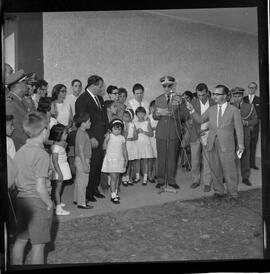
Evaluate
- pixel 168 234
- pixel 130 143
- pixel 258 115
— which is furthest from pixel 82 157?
pixel 258 115

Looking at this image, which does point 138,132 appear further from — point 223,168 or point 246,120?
point 246,120

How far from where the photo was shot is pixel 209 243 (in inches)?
158

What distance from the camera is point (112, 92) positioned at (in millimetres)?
4023

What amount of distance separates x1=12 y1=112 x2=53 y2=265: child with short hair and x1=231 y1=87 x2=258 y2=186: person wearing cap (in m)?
1.50

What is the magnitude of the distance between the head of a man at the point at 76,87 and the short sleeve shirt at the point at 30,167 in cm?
50

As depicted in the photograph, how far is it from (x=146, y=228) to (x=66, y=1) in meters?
1.83

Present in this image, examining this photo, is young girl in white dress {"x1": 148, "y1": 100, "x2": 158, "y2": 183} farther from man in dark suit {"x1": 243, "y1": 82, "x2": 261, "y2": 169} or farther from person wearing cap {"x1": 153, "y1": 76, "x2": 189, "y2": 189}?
man in dark suit {"x1": 243, "y1": 82, "x2": 261, "y2": 169}

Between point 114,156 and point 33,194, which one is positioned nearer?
point 33,194

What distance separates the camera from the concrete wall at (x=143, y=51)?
395 centimetres

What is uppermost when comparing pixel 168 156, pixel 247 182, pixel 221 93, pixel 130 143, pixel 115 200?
pixel 221 93

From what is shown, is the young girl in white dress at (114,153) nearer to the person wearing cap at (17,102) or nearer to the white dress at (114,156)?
the white dress at (114,156)

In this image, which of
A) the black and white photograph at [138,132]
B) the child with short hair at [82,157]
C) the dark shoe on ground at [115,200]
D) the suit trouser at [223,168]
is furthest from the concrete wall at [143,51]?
the dark shoe on ground at [115,200]

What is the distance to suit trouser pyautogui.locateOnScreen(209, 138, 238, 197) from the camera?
13.5 feet

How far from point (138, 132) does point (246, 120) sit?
0.85m
